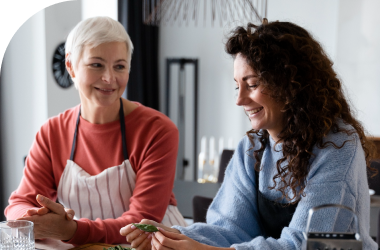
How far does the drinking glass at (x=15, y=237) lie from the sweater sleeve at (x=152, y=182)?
1.25 feet

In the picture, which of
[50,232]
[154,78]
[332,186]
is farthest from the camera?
[154,78]

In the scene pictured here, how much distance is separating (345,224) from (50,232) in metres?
0.91

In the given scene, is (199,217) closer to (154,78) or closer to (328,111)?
(328,111)

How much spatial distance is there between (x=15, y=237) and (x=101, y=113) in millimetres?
729

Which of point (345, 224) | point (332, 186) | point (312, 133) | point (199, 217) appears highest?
point (312, 133)

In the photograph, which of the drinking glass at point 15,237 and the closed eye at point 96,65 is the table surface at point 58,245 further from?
the closed eye at point 96,65

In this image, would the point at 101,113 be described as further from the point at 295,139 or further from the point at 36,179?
the point at 295,139

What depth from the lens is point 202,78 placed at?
471 cm

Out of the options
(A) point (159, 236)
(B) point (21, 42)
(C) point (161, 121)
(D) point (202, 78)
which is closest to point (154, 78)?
(D) point (202, 78)

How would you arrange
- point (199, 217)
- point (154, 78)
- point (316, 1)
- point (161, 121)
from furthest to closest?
point (154, 78) < point (316, 1) < point (199, 217) < point (161, 121)

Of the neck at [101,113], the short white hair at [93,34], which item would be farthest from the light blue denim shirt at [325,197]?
the short white hair at [93,34]

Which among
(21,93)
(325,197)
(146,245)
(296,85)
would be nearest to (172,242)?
(146,245)

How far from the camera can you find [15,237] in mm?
1023

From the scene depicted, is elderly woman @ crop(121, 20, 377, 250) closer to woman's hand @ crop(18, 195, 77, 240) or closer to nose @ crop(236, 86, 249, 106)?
nose @ crop(236, 86, 249, 106)
